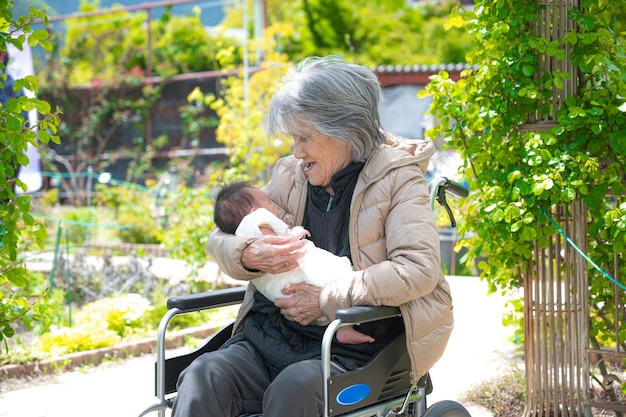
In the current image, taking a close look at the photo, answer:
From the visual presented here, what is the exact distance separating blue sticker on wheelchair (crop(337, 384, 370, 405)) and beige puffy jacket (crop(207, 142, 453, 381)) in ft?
0.57

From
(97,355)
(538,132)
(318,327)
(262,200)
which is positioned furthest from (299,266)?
(97,355)

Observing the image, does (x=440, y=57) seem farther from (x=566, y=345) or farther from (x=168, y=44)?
(x=566, y=345)

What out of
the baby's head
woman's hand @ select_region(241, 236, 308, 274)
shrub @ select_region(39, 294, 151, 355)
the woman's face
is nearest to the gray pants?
woman's hand @ select_region(241, 236, 308, 274)

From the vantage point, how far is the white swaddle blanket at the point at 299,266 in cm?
257

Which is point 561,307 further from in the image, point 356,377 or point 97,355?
point 97,355

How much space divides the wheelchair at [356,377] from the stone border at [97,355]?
2.16 m

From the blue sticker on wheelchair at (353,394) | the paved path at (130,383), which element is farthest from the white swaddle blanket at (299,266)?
the paved path at (130,383)

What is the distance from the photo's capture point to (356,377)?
2367 mm

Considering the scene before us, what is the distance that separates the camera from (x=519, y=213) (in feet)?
10.8

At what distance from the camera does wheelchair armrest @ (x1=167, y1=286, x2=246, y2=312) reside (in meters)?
2.63

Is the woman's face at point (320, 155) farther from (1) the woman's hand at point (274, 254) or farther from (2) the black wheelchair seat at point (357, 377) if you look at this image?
(2) the black wheelchair seat at point (357, 377)

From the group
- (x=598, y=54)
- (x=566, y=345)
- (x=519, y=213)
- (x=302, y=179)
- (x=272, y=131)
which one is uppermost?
(x=598, y=54)

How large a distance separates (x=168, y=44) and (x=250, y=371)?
13740 mm

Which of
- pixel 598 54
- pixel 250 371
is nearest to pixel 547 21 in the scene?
pixel 598 54
